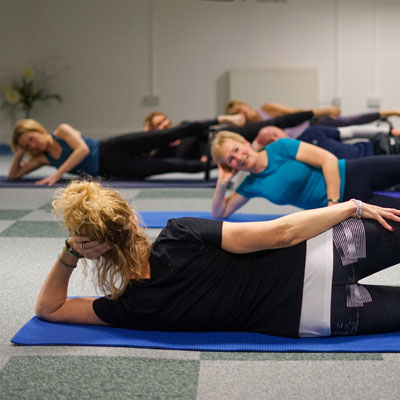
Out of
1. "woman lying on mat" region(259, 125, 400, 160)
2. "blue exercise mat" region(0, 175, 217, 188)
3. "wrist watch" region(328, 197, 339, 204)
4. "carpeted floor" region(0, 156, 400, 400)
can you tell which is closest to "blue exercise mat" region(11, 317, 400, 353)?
"carpeted floor" region(0, 156, 400, 400)

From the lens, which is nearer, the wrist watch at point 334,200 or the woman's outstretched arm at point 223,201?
the wrist watch at point 334,200

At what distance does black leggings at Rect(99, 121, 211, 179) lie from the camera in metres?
5.55

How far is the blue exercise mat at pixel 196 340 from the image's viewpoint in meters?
1.85

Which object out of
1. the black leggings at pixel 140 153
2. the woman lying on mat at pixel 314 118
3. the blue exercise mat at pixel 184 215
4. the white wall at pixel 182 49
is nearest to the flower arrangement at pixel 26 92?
the white wall at pixel 182 49

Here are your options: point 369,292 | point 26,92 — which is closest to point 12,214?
point 369,292

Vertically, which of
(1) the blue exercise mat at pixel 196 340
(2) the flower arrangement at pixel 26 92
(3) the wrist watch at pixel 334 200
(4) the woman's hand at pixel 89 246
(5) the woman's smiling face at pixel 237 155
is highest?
(2) the flower arrangement at pixel 26 92

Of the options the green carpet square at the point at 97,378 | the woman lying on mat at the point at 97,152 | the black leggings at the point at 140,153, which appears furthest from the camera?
the black leggings at the point at 140,153

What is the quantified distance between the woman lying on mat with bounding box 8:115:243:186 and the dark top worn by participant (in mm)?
3442

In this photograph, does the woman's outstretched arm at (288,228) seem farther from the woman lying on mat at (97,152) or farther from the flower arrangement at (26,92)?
the flower arrangement at (26,92)

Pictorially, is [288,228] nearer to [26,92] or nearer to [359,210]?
[359,210]

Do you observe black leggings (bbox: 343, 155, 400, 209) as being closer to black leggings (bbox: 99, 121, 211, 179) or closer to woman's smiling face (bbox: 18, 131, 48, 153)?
black leggings (bbox: 99, 121, 211, 179)

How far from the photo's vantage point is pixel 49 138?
534cm

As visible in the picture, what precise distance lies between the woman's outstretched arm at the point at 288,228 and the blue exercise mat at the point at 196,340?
30 centimetres

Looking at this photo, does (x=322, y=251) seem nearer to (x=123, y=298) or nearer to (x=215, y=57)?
(x=123, y=298)
